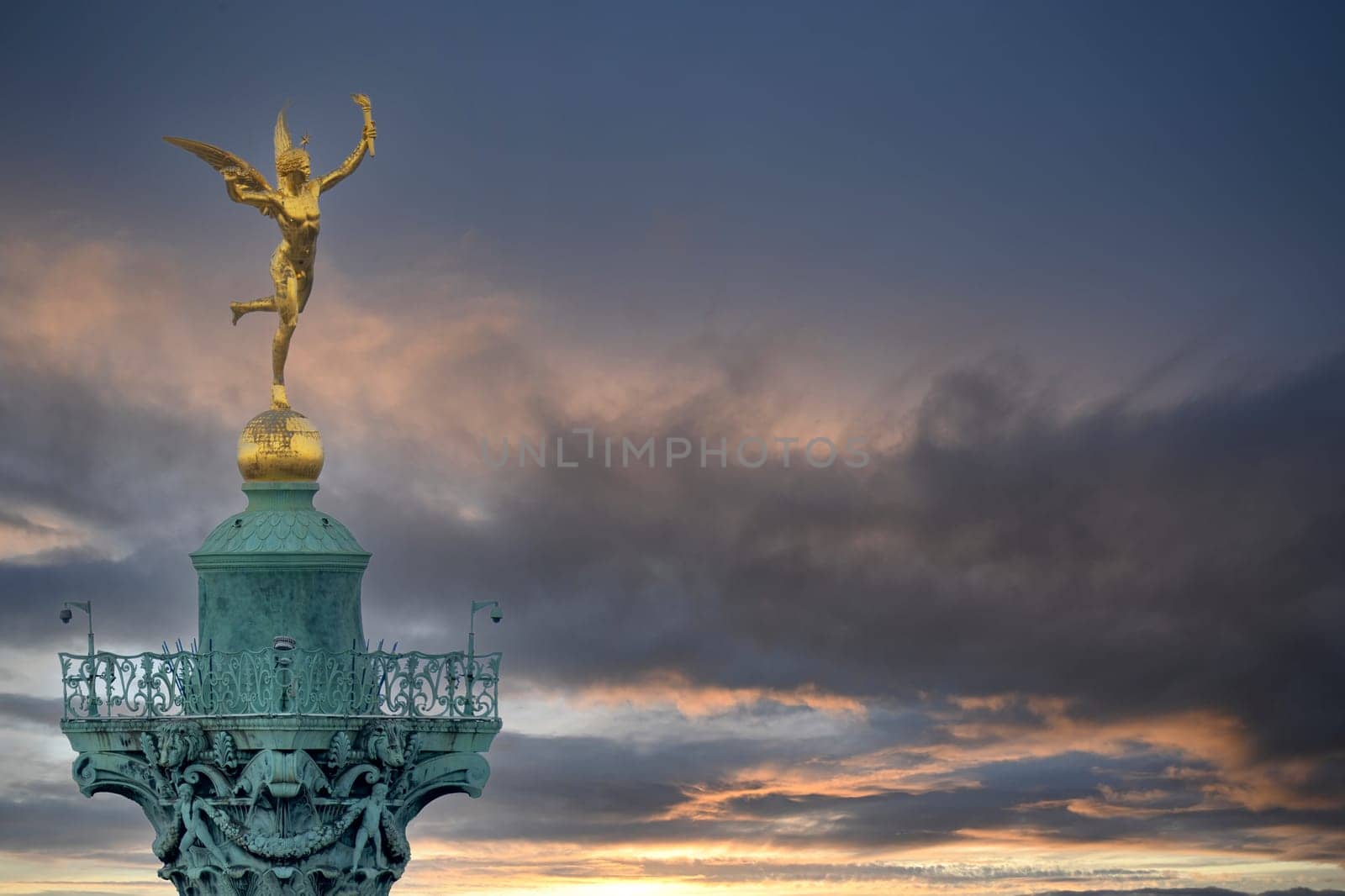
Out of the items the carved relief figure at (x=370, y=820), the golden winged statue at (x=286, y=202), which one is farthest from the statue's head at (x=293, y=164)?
the carved relief figure at (x=370, y=820)

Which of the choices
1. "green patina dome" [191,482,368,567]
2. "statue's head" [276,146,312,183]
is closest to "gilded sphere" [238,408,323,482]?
"green patina dome" [191,482,368,567]

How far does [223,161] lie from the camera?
3243 inches

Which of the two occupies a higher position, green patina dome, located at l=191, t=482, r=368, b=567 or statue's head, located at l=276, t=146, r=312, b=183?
statue's head, located at l=276, t=146, r=312, b=183

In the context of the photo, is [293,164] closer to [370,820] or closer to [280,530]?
[280,530]

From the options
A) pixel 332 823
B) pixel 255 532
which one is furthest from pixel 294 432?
pixel 332 823

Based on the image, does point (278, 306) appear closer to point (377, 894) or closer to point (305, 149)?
point (305, 149)

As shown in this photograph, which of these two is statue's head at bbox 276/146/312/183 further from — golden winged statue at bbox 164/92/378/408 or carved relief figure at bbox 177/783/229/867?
carved relief figure at bbox 177/783/229/867

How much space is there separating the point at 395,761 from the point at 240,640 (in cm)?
365

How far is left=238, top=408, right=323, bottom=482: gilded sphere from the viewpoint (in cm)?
8225

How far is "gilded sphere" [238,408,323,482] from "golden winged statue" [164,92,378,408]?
1166 millimetres

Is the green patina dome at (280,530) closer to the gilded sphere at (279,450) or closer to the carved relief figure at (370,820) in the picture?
the gilded sphere at (279,450)

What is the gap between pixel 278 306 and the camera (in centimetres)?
8331

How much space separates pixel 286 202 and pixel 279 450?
15.1ft

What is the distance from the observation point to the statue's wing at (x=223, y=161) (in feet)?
270
